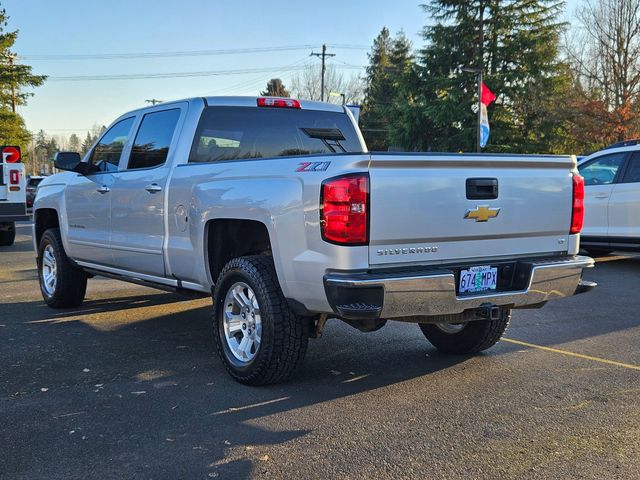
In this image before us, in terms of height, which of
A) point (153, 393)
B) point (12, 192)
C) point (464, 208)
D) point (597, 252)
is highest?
point (464, 208)

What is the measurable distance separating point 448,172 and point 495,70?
33674 millimetres

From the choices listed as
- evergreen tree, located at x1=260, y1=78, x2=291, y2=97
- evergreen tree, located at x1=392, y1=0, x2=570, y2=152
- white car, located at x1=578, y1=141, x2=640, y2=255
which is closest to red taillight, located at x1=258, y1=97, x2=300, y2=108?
white car, located at x1=578, y1=141, x2=640, y2=255

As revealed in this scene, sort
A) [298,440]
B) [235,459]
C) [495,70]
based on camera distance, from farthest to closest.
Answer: [495,70]
[298,440]
[235,459]

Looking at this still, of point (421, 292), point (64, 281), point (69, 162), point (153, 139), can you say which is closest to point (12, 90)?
point (64, 281)

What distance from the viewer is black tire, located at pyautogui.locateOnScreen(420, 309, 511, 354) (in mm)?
4910

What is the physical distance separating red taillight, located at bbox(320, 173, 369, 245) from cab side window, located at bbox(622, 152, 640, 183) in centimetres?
764

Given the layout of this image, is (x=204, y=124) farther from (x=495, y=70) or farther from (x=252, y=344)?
(x=495, y=70)

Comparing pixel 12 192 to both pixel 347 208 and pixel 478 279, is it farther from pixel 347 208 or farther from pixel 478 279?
pixel 478 279

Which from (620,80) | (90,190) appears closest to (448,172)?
(90,190)

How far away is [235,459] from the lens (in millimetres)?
3127

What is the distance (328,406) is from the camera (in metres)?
3.87

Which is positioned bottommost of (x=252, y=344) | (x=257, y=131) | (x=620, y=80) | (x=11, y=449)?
(x=11, y=449)

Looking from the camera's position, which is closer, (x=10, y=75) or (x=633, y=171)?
(x=633, y=171)

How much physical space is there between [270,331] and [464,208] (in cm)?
140
